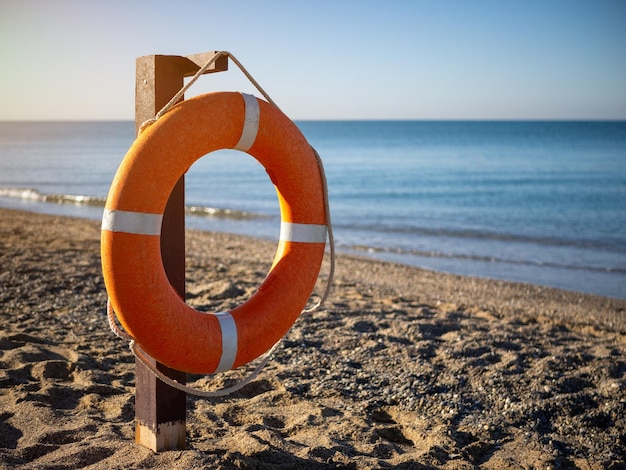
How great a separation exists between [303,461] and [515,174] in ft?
80.6

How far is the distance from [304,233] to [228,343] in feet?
1.86

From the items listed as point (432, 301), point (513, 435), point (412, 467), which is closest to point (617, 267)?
point (432, 301)

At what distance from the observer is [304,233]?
8.89 ft

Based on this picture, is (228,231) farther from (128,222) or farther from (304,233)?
(128,222)

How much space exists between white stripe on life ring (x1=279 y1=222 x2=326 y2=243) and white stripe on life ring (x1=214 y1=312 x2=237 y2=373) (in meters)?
0.45

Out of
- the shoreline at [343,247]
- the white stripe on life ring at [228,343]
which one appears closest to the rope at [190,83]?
the white stripe on life ring at [228,343]

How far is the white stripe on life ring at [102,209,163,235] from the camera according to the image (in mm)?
2273

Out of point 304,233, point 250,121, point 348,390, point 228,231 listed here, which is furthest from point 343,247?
point 250,121

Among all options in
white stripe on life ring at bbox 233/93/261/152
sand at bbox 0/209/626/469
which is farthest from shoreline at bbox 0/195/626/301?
white stripe on life ring at bbox 233/93/261/152

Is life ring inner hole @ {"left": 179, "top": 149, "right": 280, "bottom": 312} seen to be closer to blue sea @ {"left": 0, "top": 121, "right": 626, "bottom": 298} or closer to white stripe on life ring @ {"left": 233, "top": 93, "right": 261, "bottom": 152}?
blue sea @ {"left": 0, "top": 121, "right": 626, "bottom": 298}

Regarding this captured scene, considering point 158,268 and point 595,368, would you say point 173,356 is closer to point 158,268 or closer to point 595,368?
point 158,268

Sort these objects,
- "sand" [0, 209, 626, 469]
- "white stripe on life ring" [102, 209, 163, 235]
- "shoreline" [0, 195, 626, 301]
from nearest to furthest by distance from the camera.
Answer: "white stripe on life ring" [102, 209, 163, 235] < "sand" [0, 209, 626, 469] < "shoreline" [0, 195, 626, 301]

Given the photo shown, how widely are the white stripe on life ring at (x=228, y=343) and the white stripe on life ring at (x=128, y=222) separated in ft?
1.55

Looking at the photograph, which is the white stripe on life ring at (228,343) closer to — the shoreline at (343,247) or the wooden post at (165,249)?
the wooden post at (165,249)
